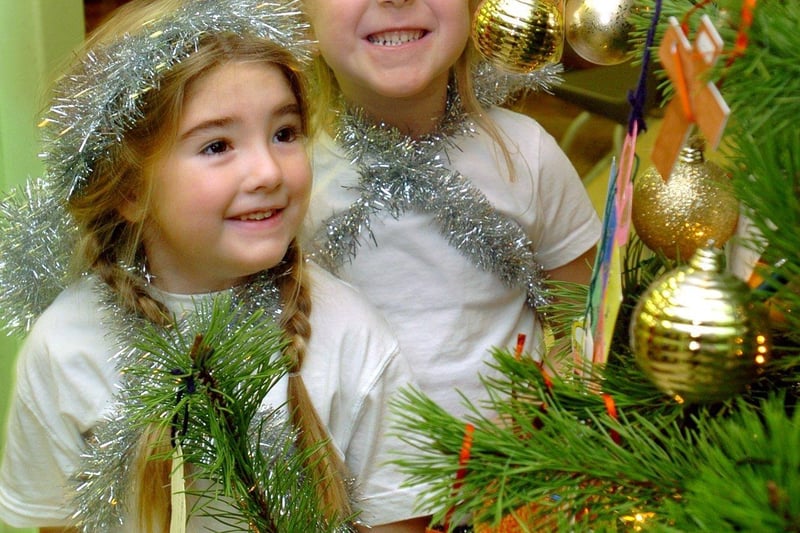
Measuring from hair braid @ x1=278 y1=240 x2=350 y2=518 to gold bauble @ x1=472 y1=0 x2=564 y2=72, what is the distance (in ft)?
0.95

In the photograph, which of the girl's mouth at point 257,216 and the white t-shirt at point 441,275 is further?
the white t-shirt at point 441,275

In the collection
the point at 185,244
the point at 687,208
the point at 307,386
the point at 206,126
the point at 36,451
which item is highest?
the point at 687,208

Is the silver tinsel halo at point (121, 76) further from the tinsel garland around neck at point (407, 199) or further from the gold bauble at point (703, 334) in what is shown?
the gold bauble at point (703, 334)

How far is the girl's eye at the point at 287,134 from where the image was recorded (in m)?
0.90

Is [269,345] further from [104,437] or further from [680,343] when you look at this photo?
→ [104,437]

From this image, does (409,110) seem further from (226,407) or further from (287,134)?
(226,407)

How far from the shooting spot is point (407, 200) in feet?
3.41

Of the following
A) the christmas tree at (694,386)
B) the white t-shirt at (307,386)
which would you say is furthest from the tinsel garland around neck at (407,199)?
the christmas tree at (694,386)

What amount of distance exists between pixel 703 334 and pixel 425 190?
2.13ft

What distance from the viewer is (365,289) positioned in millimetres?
1059

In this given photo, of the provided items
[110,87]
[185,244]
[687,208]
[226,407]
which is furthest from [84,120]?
[687,208]

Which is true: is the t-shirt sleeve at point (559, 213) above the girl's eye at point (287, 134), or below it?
below

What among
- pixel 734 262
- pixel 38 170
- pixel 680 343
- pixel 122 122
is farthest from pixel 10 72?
pixel 680 343

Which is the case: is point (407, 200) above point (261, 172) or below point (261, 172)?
below
